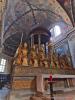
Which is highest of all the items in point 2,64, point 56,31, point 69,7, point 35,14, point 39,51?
point 35,14

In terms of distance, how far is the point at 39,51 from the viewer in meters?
6.32

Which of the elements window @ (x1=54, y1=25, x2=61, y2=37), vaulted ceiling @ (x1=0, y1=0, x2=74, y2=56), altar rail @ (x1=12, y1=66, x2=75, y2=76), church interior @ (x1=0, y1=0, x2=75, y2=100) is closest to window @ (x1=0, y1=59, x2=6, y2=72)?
church interior @ (x1=0, y1=0, x2=75, y2=100)

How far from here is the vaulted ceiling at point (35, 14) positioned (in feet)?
27.9

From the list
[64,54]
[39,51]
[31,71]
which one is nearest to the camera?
[31,71]

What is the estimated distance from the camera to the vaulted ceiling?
8.52 metres

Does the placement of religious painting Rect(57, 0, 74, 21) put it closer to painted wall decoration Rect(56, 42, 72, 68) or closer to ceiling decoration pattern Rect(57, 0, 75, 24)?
ceiling decoration pattern Rect(57, 0, 75, 24)

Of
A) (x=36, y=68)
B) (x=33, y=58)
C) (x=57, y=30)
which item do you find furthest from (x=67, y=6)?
(x=36, y=68)

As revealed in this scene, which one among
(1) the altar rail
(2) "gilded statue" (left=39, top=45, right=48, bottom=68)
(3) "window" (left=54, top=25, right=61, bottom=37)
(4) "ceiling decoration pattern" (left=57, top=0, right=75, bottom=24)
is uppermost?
(4) "ceiling decoration pattern" (left=57, top=0, right=75, bottom=24)

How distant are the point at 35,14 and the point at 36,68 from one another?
19.3 ft

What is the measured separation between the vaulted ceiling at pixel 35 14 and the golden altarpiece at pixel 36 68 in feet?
7.55

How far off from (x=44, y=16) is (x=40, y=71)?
5689mm

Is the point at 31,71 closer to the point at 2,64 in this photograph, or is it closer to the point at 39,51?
the point at 39,51

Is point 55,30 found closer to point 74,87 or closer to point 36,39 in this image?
point 36,39

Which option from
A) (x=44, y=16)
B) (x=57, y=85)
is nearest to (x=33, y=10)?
(x=44, y=16)
